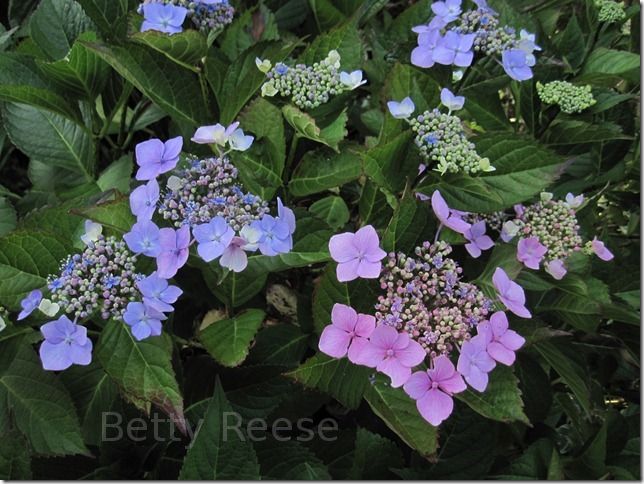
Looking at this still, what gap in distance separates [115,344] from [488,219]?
66 centimetres

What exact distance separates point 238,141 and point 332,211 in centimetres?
28

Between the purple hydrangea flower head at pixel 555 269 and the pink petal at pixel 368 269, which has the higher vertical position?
the pink petal at pixel 368 269

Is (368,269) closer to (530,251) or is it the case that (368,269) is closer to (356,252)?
(356,252)

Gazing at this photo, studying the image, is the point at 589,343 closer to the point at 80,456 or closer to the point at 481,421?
the point at 481,421

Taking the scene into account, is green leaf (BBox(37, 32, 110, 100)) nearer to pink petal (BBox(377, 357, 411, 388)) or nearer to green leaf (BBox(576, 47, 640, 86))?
pink petal (BBox(377, 357, 411, 388))

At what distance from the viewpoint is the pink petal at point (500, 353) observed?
3.02 ft

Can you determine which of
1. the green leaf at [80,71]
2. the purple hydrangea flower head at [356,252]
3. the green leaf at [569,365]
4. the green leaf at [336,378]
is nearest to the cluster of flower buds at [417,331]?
the purple hydrangea flower head at [356,252]

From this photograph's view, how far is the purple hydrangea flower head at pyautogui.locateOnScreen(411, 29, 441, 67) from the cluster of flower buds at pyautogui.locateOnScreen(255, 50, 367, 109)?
139 mm

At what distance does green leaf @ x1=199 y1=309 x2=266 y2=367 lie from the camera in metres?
0.99

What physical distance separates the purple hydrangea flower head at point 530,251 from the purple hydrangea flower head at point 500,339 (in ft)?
0.57

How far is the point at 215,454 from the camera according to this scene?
3.01 ft

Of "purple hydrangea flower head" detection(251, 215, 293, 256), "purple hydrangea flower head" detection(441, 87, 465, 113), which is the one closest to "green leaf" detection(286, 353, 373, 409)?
"purple hydrangea flower head" detection(251, 215, 293, 256)

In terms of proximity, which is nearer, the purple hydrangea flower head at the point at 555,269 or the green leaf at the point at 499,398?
the green leaf at the point at 499,398

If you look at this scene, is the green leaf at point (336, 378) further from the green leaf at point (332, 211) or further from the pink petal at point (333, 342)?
the green leaf at point (332, 211)
